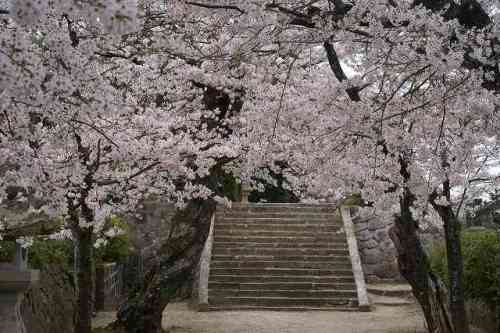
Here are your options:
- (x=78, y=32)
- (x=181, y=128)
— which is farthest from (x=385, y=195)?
(x=78, y=32)

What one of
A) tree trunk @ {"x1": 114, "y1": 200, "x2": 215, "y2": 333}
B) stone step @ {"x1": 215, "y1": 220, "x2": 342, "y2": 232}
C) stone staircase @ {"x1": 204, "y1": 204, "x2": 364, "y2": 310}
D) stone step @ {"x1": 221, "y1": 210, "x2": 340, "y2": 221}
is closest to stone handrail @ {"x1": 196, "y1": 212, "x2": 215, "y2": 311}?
stone staircase @ {"x1": 204, "y1": 204, "x2": 364, "y2": 310}

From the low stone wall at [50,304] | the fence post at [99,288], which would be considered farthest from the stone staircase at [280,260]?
the low stone wall at [50,304]

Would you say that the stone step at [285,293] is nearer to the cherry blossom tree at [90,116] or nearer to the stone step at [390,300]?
the stone step at [390,300]

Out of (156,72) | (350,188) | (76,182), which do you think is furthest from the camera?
(350,188)

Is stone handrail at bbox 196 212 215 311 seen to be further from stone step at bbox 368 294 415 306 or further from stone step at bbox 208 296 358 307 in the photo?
stone step at bbox 368 294 415 306

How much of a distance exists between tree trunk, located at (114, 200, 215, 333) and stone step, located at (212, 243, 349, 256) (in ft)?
14.2

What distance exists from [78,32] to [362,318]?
6.24 meters

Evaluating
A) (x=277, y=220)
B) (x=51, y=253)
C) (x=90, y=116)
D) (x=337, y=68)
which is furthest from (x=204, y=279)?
(x=90, y=116)

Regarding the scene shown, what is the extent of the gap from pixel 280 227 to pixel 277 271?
198 cm

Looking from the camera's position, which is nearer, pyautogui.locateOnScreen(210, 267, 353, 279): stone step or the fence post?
the fence post

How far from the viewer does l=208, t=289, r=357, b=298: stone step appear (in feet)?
36.4

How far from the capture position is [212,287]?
11.4 metres

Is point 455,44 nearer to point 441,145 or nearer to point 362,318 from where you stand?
point 441,145

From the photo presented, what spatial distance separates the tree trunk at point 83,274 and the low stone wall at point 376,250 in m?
8.50
